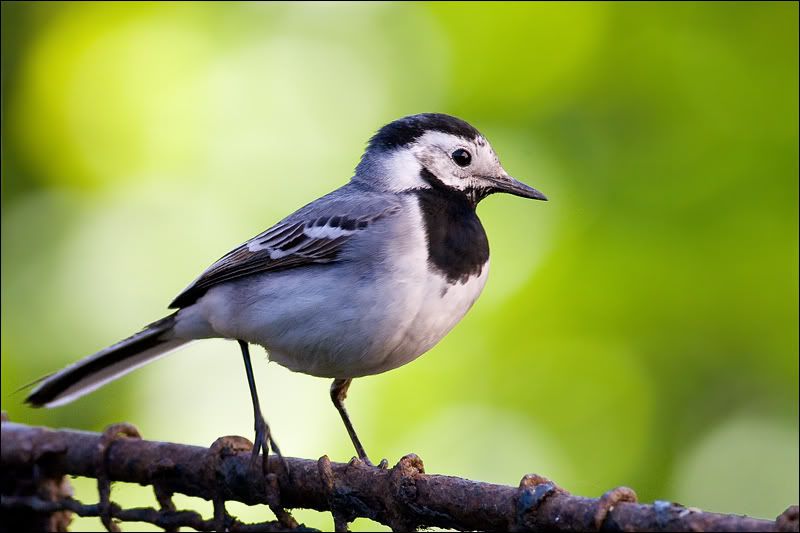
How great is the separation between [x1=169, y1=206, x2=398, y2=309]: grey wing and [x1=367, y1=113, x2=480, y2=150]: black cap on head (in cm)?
42

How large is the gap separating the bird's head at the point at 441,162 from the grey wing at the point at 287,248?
29 centimetres

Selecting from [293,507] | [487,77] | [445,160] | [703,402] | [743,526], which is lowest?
[743,526]

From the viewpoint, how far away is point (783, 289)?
432 cm

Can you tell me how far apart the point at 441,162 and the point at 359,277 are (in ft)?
2.50

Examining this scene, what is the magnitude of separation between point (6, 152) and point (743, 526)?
16.2ft

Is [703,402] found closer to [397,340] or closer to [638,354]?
[638,354]

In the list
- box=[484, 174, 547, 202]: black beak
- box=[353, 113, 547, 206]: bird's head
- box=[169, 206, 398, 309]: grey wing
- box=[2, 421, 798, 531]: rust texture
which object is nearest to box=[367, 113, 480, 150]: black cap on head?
box=[353, 113, 547, 206]: bird's head

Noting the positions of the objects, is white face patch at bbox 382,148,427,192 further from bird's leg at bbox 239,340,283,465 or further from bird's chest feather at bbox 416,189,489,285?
bird's leg at bbox 239,340,283,465

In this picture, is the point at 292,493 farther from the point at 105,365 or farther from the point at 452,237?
the point at 105,365

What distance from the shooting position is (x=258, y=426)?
3.29 meters

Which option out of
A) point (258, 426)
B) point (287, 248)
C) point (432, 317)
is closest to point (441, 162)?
point (287, 248)

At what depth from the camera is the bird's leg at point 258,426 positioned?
2.77 m

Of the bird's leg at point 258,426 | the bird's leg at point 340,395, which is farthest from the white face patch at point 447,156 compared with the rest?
the bird's leg at point 258,426

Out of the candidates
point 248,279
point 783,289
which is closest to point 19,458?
point 248,279
